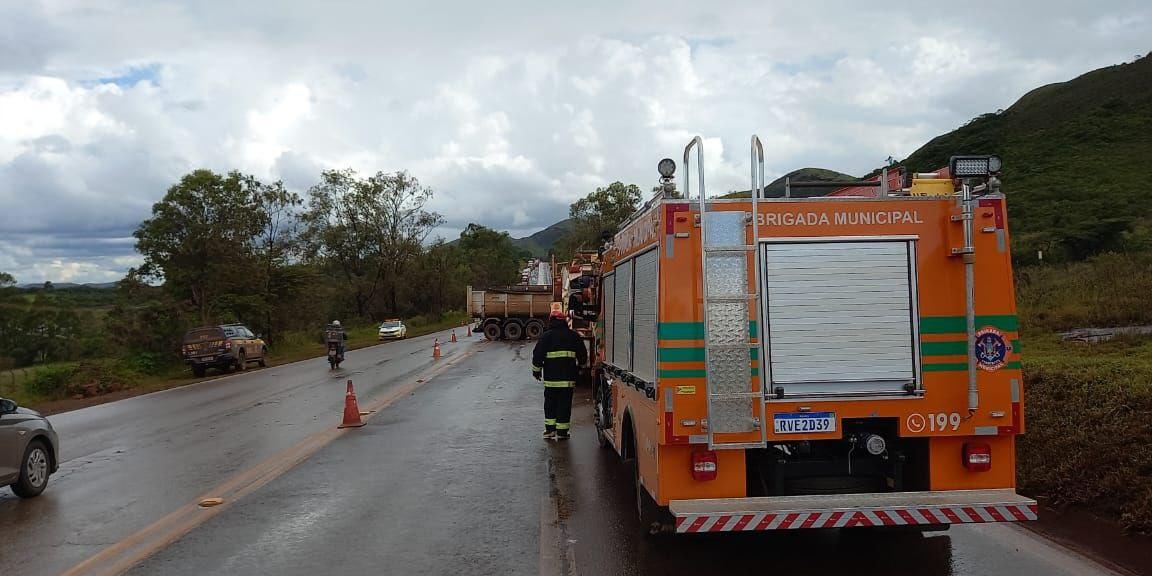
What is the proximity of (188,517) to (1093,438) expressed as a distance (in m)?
8.00

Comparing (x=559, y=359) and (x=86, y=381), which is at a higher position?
(x=559, y=359)

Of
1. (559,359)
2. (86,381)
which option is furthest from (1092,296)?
(86,381)

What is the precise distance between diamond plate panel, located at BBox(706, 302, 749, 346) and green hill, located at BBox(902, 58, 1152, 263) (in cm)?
2618

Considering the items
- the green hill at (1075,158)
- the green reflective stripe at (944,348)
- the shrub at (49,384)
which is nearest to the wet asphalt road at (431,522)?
the green reflective stripe at (944,348)

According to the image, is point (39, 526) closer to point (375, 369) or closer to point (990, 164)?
point (990, 164)

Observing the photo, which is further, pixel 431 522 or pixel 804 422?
pixel 431 522

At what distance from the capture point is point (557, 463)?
9867 mm

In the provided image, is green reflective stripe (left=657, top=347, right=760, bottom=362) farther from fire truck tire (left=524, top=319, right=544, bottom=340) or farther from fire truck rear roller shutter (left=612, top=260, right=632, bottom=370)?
fire truck tire (left=524, top=319, right=544, bottom=340)

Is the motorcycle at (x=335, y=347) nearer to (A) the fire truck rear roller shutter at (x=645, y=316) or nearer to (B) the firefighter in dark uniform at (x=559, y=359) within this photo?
(B) the firefighter in dark uniform at (x=559, y=359)

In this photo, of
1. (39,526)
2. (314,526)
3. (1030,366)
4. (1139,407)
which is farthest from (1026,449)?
(39,526)

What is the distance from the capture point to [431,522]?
7305mm

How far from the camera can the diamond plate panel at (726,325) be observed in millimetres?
5500

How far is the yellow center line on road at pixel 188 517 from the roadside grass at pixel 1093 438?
7.20 metres

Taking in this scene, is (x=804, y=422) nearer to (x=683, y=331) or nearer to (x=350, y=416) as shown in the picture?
(x=683, y=331)
